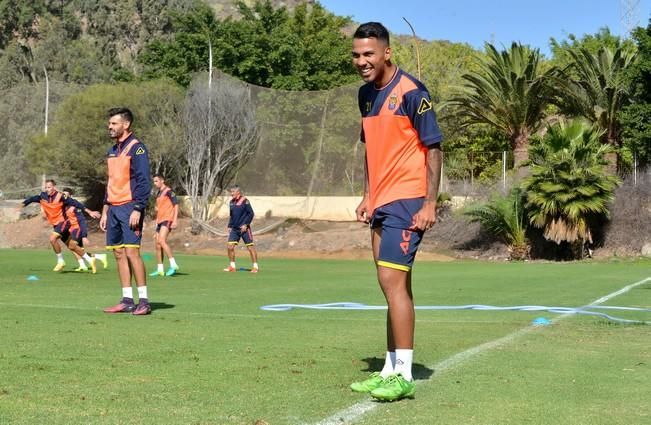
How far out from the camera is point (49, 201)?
67.7ft

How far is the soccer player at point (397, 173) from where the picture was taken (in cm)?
602

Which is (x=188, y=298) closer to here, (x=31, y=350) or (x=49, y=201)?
(x=31, y=350)

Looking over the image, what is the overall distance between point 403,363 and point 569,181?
27139 mm

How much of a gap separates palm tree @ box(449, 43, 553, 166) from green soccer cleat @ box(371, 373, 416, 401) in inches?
1269

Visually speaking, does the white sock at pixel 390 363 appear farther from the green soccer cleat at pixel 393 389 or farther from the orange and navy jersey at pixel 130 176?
the orange and navy jersey at pixel 130 176

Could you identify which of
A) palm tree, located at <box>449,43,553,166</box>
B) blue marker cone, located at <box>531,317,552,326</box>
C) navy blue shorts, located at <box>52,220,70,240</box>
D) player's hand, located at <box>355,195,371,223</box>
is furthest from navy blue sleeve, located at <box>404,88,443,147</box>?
palm tree, located at <box>449,43,553,166</box>

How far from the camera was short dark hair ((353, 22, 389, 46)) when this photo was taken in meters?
6.13

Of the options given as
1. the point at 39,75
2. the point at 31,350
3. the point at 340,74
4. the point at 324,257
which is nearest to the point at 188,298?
the point at 31,350

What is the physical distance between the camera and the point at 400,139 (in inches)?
243

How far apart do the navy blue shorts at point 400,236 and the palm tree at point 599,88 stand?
33.8 meters

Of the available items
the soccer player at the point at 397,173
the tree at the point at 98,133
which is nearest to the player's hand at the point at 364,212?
the soccer player at the point at 397,173

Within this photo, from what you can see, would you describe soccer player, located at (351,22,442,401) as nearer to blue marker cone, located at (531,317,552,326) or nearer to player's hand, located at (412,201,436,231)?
player's hand, located at (412,201,436,231)

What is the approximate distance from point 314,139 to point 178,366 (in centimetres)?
3506

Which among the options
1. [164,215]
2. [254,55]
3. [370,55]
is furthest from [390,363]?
[254,55]
